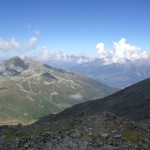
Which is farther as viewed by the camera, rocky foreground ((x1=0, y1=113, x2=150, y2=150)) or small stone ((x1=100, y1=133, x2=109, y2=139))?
small stone ((x1=100, y1=133, x2=109, y2=139))

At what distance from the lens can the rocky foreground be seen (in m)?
39.4

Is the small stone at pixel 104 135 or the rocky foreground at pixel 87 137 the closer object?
the rocky foreground at pixel 87 137

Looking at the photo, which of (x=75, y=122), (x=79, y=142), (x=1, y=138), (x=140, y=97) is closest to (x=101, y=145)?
(x=79, y=142)

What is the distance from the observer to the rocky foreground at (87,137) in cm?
3944

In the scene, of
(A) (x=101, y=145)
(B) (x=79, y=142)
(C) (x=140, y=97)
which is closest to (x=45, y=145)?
(B) (x=79, y=142)

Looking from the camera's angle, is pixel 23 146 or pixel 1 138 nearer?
pixel 23 146

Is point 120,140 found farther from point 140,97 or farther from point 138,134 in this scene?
point 140,97

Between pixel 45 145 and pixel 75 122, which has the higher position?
pixel 75 122

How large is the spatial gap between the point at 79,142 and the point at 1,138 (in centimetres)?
1550

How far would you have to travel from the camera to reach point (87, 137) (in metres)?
41.0

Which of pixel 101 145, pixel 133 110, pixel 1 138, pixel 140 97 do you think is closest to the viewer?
pixel 101 145

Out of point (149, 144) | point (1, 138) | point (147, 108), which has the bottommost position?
point (149, 144)

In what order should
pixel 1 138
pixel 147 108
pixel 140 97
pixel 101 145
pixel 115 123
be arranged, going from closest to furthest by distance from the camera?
pixel 101 145
pixel 115 123
pixel 1 138
pixel 147 108
pixel 140 97

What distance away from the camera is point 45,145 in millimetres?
39656
